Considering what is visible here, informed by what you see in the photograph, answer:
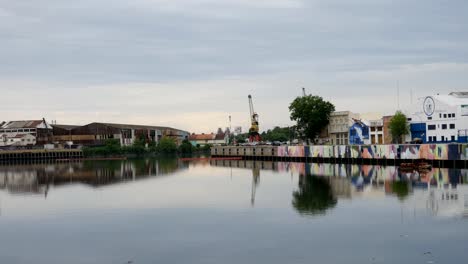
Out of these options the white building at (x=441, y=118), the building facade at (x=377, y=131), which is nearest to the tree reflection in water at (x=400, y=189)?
A: the white building at (x=441, y=118)

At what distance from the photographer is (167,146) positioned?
155000 millimetres

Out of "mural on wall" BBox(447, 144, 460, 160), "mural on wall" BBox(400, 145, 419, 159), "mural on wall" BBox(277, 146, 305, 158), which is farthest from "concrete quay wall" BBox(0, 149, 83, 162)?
"mural on wall" BBox(447, 144, 460, 160)

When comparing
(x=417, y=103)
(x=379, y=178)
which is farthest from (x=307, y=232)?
(x=417, y=103)

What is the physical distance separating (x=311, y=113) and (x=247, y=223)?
79.1m

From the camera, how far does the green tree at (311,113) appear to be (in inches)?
4397

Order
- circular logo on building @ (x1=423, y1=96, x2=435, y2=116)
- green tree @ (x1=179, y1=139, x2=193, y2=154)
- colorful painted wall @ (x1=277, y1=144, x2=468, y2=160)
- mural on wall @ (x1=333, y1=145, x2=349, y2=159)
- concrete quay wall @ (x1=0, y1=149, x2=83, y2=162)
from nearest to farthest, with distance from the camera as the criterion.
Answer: colorful painted wall @ (x1=277, y1=144, x2=468, y2=160) < circular logo on building @ (x1=423, y1=96, x2=435, y2=116) < mural on wall @ (x1=333, y1=145, x2=349, y2=159) < concrete quay wall @ (x1=0, y1=149, x2=83, y2=162) < green tree @ (x1=179, y1=139, x2=193, y2=154)

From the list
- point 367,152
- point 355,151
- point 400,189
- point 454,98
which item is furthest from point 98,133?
point 400,189

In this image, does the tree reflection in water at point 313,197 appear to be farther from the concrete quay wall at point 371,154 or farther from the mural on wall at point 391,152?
the mural on wall at point 391,152

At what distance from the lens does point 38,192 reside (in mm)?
57219

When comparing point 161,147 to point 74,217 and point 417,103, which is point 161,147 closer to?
point 417,103

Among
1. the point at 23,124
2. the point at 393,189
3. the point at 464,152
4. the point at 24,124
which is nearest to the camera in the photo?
the point at 393,189

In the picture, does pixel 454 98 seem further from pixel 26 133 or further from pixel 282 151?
pixel 26 133

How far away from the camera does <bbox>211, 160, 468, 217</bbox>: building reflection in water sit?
38.5 m

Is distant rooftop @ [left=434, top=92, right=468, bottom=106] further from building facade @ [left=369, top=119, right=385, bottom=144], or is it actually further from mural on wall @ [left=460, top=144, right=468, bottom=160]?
mural on wall @ [left=460, top=144, right=468, bottom=160]
